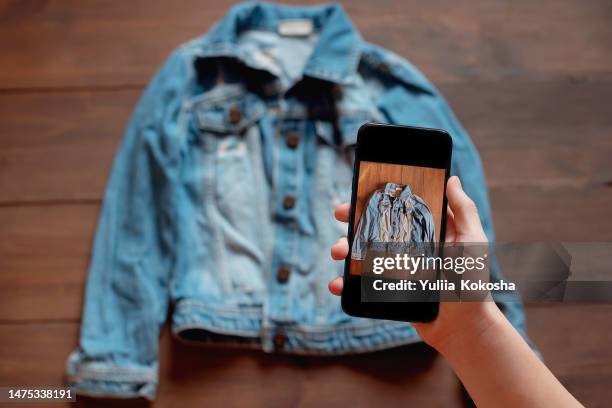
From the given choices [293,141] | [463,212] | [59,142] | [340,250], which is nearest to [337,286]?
[340,250]

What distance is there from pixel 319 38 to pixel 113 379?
553 millimetres

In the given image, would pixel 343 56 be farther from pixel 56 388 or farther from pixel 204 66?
pixel 56 388

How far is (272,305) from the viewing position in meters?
0.76

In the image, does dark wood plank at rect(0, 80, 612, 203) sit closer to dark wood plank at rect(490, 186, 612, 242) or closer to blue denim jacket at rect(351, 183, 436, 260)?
dark wood plank at rect(490, 186, 612, 242)

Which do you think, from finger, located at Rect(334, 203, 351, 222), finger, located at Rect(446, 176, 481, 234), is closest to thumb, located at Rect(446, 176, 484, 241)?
finger, located at Rect(446, 176, 481, 234)

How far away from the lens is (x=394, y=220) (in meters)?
0.57

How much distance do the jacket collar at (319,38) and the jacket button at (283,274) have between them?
269mm

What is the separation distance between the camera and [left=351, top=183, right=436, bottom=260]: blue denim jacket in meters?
0.57

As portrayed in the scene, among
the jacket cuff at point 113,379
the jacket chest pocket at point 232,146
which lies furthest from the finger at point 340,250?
the jacket cuff at point 113,379

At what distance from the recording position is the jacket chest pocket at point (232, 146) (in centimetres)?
79

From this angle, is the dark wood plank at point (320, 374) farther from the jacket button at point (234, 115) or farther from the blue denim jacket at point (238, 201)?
the jacket button at point (234, 115)

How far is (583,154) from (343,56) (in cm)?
40

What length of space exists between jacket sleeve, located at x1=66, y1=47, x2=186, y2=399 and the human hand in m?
0.30

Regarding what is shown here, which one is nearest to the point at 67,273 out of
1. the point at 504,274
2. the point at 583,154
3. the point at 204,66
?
the point at 204,66
